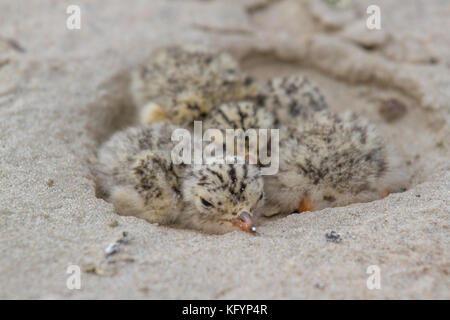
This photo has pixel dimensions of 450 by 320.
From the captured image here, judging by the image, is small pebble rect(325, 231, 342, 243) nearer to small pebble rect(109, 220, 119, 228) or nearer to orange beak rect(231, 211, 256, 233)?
orange beak rect(231, 211, 256, 233)

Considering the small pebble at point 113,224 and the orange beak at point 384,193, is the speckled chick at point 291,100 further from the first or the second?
the small pebble at point 113,224

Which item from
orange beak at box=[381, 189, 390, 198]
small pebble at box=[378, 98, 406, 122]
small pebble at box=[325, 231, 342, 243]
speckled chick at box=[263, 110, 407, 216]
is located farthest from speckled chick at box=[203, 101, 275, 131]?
small pebble at box=[378, 98, 406, 122]

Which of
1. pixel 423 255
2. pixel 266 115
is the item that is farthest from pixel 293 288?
pixel 266 115

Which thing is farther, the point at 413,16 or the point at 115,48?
the point at 413,16

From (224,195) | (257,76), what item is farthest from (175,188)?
(257,76)

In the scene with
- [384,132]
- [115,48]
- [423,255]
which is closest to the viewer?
[423,255]

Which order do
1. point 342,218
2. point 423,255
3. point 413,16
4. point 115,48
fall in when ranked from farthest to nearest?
point 413,16 → point 115,48 → point 342,218 → point 423,255

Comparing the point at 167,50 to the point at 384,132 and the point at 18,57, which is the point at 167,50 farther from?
the point at 384,132
